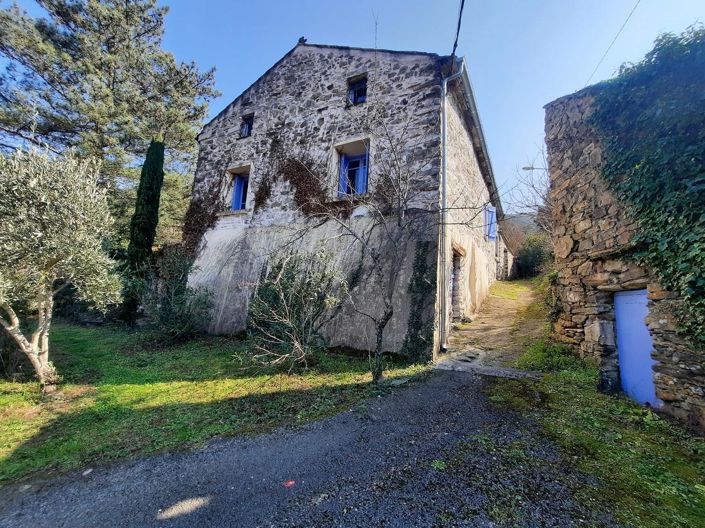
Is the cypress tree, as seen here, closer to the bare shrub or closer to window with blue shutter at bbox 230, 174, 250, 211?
window with blue shutter at bbox 230, 174, 250, 211

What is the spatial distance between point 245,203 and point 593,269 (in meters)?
8.80

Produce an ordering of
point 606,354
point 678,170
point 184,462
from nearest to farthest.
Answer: point 184,462, point 678,170, point 606,354

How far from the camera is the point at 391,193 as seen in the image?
648 centimetres

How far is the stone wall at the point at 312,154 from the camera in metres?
6.34

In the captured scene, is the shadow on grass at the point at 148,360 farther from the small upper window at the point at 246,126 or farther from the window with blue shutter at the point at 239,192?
the small upper window at the point at 246,126

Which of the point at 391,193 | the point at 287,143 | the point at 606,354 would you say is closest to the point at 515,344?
the point at 606,354

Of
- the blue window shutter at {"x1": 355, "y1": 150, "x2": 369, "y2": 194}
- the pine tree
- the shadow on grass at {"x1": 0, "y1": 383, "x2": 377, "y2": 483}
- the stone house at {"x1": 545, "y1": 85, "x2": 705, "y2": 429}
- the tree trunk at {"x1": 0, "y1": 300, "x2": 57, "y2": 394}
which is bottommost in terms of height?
the shadow on grass at {"x1": 0, "y1": 383, "x2": 377, "y2": 483}

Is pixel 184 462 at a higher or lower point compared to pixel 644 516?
lower

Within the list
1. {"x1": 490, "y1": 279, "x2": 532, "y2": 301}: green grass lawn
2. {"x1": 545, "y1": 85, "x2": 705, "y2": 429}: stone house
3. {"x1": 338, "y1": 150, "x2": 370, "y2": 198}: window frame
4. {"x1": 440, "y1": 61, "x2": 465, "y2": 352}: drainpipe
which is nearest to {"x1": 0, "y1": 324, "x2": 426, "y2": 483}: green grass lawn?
{"x1": 440, "y1": 61, "x2": 465, "y2": 352}: drainpipe

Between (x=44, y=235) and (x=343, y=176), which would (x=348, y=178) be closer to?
(x=343, y=176)

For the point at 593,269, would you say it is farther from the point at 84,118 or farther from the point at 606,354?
the point at 84,118

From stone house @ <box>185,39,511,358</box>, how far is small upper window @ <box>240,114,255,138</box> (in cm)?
4

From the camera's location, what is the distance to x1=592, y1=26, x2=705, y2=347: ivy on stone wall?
320 cm

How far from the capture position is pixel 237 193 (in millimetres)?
9484
